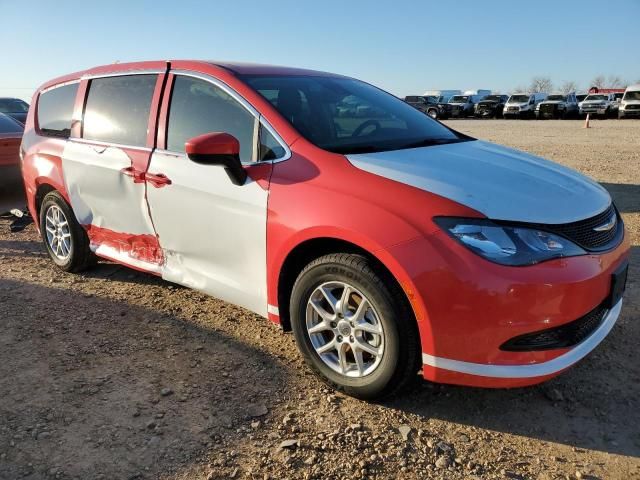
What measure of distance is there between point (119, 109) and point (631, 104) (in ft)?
Result: 103

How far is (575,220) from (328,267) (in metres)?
1.19

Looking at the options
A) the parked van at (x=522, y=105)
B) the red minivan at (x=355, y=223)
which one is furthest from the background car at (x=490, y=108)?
the red minivan at (x=355, y=223)

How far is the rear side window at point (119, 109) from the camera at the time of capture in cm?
378

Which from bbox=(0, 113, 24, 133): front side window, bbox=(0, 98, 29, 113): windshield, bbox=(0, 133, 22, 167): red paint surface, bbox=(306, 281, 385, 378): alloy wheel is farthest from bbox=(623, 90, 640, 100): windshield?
bbox=(306, 281, 385, 378): alloy wheel

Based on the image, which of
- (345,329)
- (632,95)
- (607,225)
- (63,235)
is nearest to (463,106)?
(632,95)

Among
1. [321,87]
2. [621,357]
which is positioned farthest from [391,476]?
[321,87]

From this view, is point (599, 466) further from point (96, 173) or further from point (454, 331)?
point (96, 173)

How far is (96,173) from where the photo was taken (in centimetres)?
405

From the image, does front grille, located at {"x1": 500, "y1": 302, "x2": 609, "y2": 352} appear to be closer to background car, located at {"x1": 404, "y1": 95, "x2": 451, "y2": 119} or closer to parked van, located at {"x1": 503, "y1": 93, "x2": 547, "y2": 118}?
background car, located at {"x1": 404, "y1": 95, "x2": 451, "y2": 119}

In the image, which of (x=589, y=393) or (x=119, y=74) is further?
(x=119, y=74)

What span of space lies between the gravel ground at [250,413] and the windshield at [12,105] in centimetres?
1559

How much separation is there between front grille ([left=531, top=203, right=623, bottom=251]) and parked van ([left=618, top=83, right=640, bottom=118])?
101ft

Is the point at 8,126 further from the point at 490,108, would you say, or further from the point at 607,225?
the point at 490,108

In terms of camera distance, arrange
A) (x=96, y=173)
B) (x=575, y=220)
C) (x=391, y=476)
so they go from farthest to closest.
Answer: (x=96, y=173) → (x=575, y=220) → (x=391, y=476)
